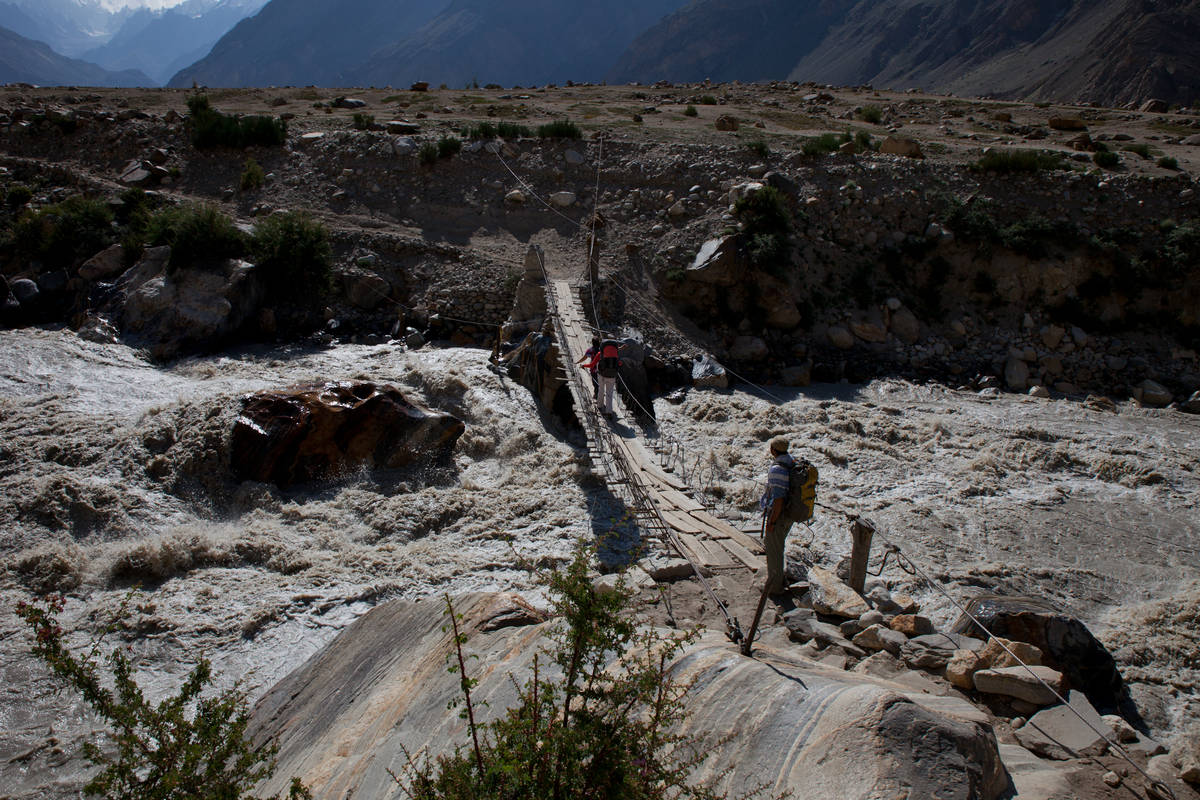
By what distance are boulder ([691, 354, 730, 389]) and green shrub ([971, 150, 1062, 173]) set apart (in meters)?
9.65

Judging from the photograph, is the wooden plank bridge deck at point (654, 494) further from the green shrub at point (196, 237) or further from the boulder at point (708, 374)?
the green shrub at point (196, 237)

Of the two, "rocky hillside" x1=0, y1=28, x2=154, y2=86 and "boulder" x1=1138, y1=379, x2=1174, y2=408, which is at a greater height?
"rocky hillside" x1=0, y1=28, x2=154, y2=86

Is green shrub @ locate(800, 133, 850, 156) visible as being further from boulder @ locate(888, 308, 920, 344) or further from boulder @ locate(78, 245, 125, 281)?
boulder @ locate(78, 245, 125, 281)

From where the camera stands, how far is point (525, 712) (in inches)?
119

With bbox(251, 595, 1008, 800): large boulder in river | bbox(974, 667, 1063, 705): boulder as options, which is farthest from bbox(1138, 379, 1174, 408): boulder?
bbox(251, 595, 1008, 800): large boulder in river

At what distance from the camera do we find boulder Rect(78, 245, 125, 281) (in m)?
16.0

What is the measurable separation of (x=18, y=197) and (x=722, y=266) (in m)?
18.9

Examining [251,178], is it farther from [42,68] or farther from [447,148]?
[42,68]

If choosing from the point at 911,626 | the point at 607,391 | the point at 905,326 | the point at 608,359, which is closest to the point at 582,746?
the point at 911,626

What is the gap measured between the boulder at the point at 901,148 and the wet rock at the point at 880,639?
17137 mm

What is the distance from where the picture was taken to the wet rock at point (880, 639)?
510 centimetres

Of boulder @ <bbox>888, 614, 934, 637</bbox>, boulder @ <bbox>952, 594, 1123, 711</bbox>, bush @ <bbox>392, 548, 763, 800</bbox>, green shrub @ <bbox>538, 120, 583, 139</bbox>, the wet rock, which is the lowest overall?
boulder @ <bbox>952, 594, 1123, 711</bbox>

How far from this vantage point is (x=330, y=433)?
32.6 feet

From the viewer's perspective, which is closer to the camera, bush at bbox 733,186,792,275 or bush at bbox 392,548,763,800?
bush at bbox 392,548,763,800
